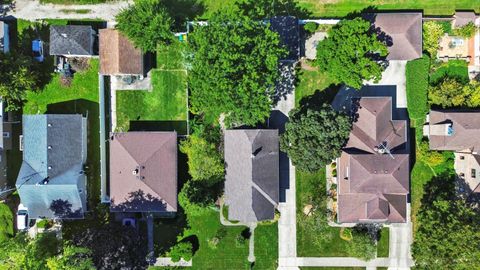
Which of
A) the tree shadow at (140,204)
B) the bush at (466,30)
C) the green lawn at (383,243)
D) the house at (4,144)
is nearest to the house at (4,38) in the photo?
the house at (4,144)

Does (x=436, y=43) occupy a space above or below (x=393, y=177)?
above

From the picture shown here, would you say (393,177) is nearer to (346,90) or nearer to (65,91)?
(346,90)

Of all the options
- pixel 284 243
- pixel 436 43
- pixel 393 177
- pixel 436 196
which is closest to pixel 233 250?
pixel 284 243

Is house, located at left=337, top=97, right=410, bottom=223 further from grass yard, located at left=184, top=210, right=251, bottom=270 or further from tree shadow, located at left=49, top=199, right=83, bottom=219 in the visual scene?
tree shadow, located at left=49, top=199, right=83, bottom=219

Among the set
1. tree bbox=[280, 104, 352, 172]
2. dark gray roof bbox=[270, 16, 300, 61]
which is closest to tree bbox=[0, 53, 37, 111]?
dark gray roof bbox=[270, 16, 300, 61]

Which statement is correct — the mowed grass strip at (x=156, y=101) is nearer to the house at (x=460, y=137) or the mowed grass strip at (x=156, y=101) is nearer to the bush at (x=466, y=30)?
the house at (x=460, y=137)

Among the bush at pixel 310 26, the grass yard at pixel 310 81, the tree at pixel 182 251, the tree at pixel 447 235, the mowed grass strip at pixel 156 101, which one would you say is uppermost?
the bush at pixel 310 26
